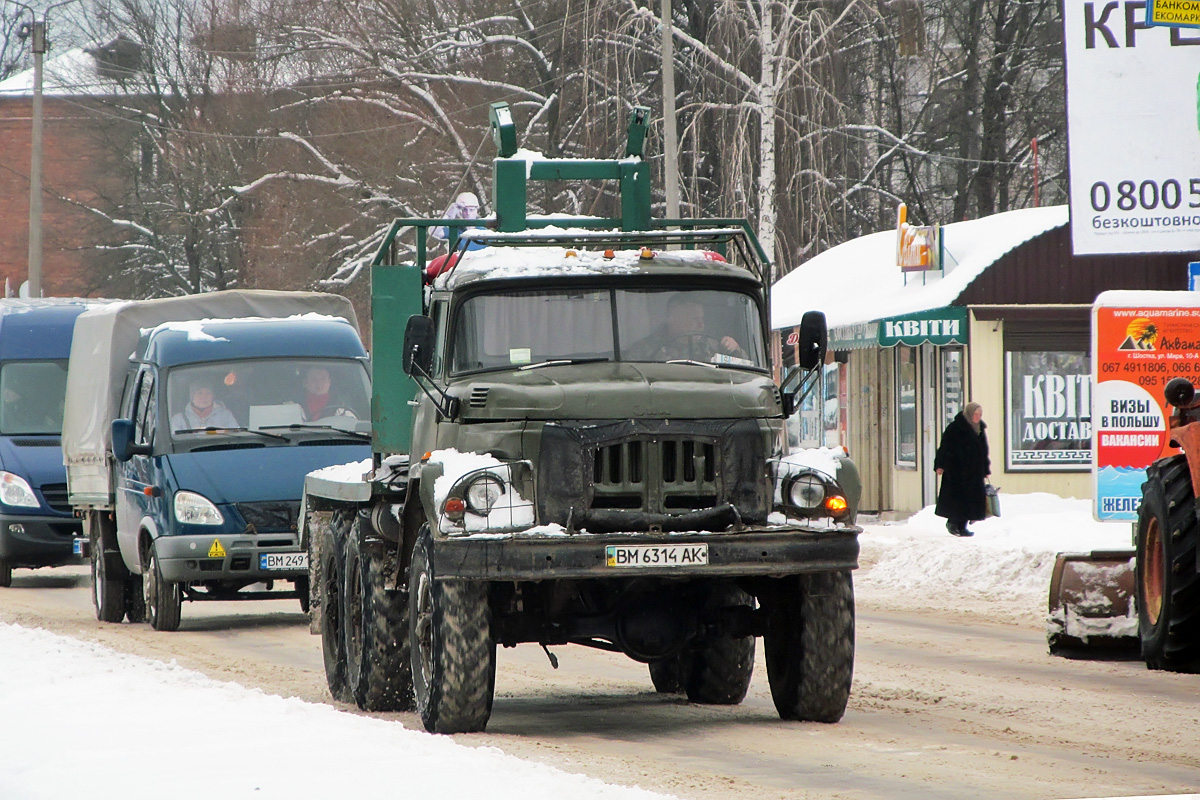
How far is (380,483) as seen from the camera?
991 centimetres

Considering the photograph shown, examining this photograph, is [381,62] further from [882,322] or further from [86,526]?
[86,526]

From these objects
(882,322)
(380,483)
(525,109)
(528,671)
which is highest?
(525,109)

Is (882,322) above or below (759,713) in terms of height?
above

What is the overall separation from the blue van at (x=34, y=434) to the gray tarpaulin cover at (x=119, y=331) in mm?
2170

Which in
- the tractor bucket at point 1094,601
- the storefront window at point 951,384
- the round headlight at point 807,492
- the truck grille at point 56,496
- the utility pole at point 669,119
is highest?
the utility pole at point 669,119

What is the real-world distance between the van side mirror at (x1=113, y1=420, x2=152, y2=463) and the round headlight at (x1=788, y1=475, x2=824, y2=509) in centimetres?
806

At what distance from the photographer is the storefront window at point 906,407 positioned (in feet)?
93.4

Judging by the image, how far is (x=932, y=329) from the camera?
2662 cm

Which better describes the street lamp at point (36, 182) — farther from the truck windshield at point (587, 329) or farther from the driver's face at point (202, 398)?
the truck windshield at point (587, 329)

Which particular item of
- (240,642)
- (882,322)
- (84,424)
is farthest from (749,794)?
(882,322)

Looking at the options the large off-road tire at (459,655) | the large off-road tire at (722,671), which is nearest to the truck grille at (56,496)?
the large off-road tire at (722,671)

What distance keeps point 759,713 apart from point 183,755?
11.6 ft

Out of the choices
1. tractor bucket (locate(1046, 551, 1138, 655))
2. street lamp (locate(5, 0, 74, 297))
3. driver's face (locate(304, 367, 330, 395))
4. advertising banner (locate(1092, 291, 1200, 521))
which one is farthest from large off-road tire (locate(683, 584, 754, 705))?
street lamp (locate(5, 0, 74, 297))

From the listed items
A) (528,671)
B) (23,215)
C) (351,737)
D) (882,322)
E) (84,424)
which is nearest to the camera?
(351,737)
